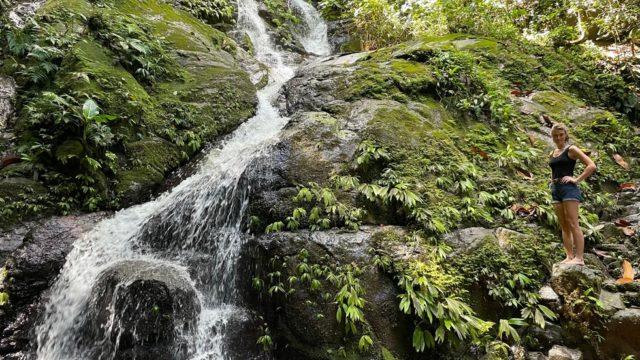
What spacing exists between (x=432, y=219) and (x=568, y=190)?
179 cm

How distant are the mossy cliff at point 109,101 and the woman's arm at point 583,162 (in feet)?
22.3

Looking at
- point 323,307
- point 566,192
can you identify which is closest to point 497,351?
point 323,307

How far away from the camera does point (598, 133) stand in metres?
8.09

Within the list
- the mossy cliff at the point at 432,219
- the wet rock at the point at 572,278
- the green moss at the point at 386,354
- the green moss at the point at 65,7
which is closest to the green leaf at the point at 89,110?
the mossy cliff at the point at 432,219

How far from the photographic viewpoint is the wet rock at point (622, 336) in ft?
13.6

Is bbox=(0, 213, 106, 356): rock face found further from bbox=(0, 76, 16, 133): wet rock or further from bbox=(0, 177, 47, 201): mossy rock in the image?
bbox=(0, 76, 16, 133): wet rock

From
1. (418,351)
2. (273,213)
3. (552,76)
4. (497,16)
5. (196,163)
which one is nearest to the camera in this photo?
(418,351)

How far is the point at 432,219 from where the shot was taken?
529 centimetres

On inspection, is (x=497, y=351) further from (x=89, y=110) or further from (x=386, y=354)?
(x=89, y=110)

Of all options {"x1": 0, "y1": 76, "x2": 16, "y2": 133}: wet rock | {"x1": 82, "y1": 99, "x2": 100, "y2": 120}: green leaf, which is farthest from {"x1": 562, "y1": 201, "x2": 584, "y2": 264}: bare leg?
{"x1": 0, "y1": 76, "x2": 16, "y2": 133}: wet rock

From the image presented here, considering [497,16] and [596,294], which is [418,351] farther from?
[497,16]

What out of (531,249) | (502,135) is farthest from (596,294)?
(502,135)

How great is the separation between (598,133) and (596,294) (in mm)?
5334

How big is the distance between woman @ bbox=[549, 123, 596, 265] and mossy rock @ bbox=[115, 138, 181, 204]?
6839 millimetres
